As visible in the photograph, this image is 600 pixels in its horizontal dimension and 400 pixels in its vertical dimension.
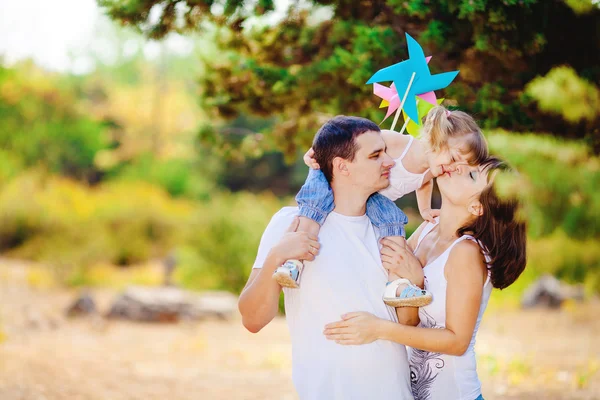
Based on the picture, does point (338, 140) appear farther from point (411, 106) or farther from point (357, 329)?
point (357, 329)

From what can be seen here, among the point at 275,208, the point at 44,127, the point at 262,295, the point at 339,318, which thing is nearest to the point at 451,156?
the point at 339,318

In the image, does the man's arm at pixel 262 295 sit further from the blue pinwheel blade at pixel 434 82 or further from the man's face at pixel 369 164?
the blue pinwheel blade at pixel 434 82

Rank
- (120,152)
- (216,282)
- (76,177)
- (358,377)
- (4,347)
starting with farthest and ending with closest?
(120,152) → (76,177) → (216,282) → (4,347) → (358,377)

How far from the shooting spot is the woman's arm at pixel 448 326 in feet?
7.66

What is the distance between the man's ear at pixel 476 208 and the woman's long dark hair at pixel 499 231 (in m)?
0.02

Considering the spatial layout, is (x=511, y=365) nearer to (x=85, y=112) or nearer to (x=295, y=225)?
(x=295, y=225)

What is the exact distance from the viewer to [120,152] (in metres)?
31.8

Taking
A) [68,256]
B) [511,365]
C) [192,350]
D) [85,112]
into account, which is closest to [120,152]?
[85,112]

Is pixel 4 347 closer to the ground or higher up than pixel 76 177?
closer to the ground

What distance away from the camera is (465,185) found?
8.31ft

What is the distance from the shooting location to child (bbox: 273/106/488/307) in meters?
2.32

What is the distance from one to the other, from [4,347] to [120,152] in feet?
82.6

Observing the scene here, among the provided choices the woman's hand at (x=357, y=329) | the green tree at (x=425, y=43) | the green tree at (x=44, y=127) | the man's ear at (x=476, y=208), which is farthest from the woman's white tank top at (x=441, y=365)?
the green tree at (x=44, y=127)

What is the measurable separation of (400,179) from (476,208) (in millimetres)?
328
